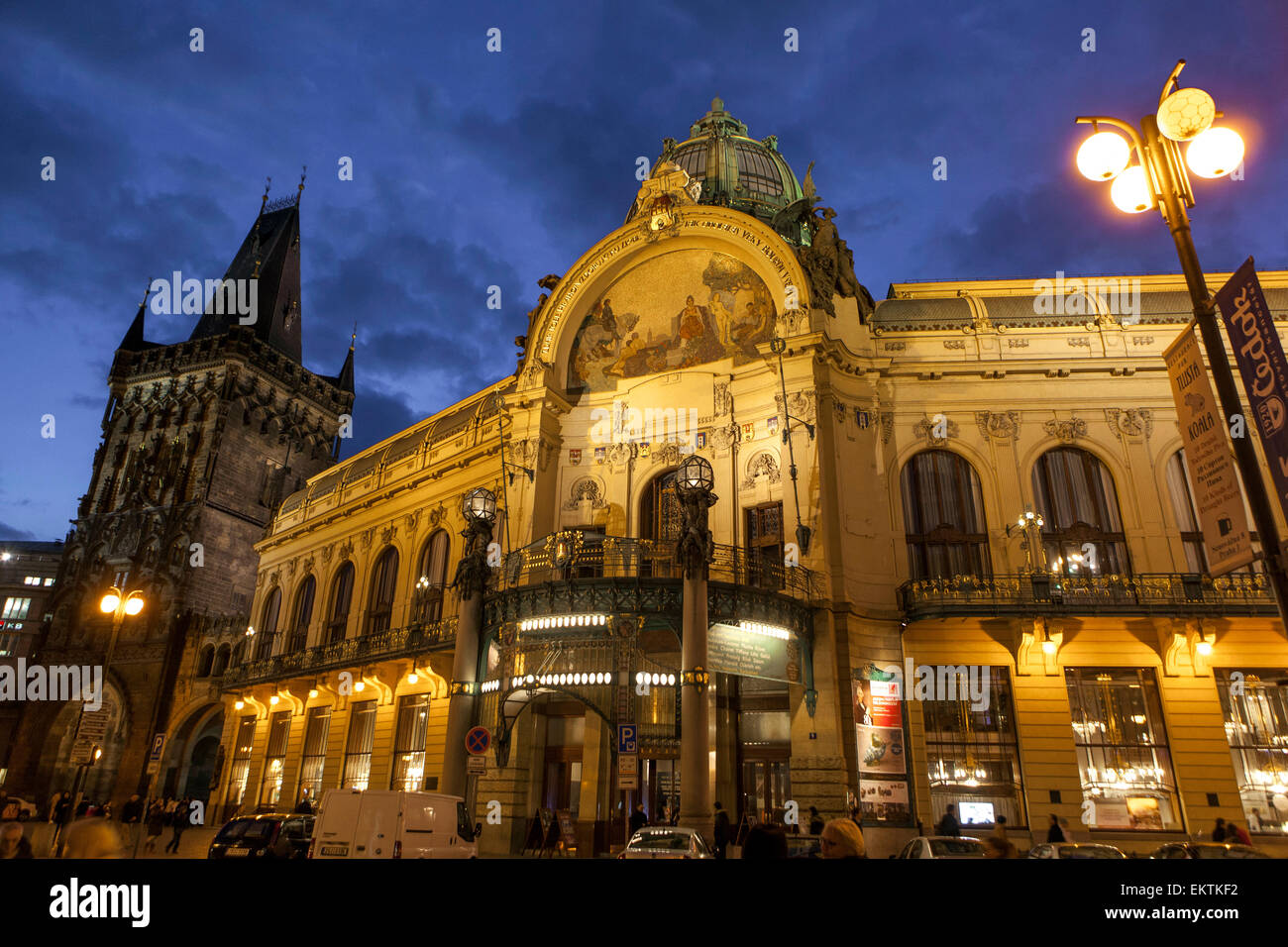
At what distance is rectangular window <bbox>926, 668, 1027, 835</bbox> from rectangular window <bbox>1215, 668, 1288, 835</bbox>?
560 centimetres

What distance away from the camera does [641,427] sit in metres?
27.6

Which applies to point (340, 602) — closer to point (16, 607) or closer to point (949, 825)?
point (949, 825)

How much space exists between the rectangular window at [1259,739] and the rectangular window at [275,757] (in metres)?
35.6

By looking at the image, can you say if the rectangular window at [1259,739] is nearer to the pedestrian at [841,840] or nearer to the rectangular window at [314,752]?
the pedestrian at [841,840]

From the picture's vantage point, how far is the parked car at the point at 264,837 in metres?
16.5

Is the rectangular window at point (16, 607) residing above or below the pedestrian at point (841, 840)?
above

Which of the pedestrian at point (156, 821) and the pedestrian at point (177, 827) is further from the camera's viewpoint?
Result: the pedestrian at point (156, 821)

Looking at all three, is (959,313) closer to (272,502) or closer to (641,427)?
(641,427)

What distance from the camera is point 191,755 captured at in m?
47.5

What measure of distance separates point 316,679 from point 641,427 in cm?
1906

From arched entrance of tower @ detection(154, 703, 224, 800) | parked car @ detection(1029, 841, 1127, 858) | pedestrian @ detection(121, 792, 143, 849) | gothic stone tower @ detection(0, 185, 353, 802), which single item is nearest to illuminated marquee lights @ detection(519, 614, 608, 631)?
parked car @ detection(1029, 841, 1127, 858)

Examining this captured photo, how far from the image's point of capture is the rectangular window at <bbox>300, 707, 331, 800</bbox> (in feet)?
107

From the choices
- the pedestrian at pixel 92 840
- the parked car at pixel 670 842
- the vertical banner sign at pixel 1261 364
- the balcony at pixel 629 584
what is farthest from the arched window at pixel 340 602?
the vertical banner sign at pixel 1261 364
